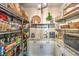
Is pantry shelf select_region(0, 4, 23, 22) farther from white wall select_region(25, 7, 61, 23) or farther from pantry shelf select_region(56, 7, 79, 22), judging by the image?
pantry shelf select_region(56, 7, 79, 22)

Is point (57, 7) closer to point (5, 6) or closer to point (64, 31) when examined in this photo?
point (64, 31)

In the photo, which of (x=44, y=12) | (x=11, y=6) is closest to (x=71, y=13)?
(x=44, y=12)

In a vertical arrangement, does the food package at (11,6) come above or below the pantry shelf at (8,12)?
above

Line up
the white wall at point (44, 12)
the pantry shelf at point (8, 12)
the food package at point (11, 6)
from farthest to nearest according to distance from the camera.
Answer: the white wall at point (44, 12) < the food package at point (11, 6) < the pantry shelf at point (8, 12)

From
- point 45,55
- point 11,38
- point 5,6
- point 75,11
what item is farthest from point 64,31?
point 5,6

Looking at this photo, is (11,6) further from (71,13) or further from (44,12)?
(71,13)

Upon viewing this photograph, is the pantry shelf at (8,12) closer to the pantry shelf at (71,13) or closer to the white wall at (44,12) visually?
the white wall at (44,12)

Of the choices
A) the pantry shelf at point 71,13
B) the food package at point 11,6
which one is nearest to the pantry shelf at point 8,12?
the food package at point 11,6

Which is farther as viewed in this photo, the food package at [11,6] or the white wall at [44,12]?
the white wall at [44,12]

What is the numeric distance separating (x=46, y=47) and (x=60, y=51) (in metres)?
A: 0.18

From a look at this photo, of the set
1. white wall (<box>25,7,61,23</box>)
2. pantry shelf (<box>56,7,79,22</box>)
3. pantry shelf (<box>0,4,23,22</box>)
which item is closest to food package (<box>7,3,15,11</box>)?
pantry shelf (<box>0,4,23,22</box>)

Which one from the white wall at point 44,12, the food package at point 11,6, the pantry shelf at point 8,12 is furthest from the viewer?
the white wall at point 44,12

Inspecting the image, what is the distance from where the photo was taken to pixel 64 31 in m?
1.63

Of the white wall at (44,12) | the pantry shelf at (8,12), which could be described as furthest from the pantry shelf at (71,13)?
the pantry shelf at (8,12)
